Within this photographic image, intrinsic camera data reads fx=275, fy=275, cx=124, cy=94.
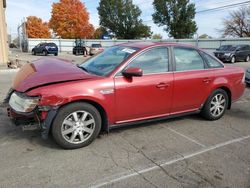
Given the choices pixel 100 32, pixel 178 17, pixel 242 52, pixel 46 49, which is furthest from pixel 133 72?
pixel 100 32

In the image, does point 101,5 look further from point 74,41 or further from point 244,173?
point 244,173

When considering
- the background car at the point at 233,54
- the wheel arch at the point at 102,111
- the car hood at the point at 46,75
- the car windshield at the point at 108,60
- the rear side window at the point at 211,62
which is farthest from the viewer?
the background car at the point at 233,54

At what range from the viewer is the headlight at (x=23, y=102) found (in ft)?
12.4

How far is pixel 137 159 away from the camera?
3.79 metres

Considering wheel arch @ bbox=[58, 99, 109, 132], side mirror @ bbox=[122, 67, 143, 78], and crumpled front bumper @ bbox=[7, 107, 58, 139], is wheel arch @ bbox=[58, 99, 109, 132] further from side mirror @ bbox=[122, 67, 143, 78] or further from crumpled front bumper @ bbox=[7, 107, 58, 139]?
side mirror @ bbox=[122, 67, 143, 78]

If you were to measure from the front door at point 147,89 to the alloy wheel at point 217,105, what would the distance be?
1172 mm

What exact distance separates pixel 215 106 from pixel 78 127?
2928mm

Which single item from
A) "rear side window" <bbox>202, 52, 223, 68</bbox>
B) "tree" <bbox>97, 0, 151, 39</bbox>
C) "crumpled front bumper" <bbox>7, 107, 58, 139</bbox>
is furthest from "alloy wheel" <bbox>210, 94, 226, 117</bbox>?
"tree" <bbox>97, 0, 151, 39</bbox>

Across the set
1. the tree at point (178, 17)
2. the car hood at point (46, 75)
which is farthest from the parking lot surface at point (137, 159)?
the tree at point (178, 17)

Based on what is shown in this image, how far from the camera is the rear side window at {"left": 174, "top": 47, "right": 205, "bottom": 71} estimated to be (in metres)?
4.96

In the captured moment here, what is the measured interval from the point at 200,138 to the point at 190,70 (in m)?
1.26

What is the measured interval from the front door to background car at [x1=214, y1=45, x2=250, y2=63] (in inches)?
736

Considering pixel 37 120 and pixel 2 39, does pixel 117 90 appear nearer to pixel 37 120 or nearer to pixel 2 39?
pixel 37 120

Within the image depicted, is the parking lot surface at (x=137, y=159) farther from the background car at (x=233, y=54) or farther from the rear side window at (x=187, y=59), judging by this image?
the background car at (x=233, y=54)
